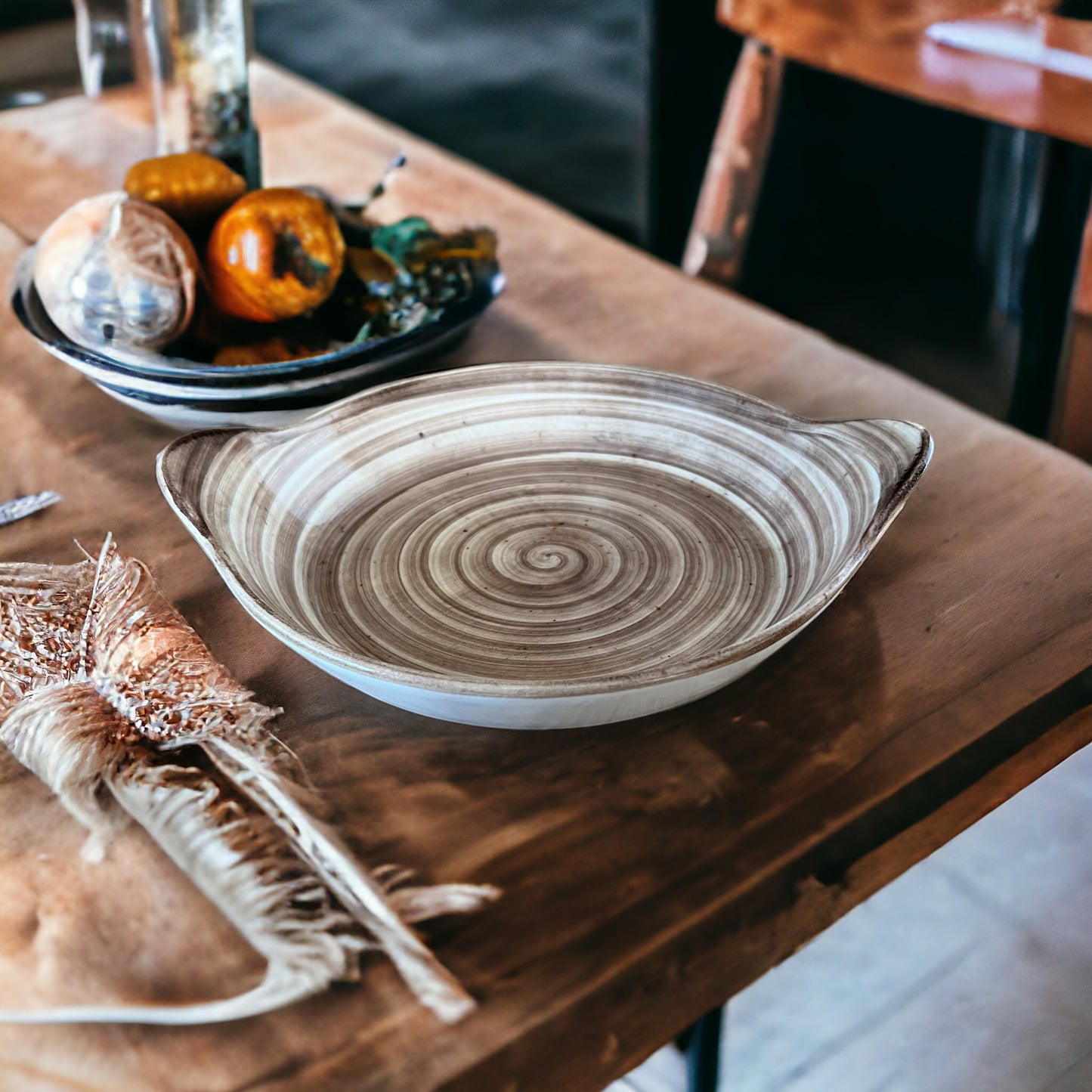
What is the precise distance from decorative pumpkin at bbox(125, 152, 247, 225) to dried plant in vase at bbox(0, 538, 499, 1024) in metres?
0.25

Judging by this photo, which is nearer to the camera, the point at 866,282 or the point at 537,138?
the point at 866,282

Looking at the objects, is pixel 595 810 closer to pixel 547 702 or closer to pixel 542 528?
pixel 547 702

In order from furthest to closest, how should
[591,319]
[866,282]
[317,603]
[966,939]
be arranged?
1. [866,282]
2. [966,939]
3. [591,319]
4. [317,603]

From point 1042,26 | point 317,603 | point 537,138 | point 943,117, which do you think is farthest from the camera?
point 537,138

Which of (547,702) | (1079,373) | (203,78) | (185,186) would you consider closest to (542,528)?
(547,702)

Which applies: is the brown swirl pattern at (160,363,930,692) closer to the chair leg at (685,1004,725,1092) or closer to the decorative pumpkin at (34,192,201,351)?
the decorative pumpkin at (34,192,201,351)

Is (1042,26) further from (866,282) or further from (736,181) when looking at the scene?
(866,282)

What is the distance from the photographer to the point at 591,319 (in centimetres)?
84

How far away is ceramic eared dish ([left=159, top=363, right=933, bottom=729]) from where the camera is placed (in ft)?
1.57

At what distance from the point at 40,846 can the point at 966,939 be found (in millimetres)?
772

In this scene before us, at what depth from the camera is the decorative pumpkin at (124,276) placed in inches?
26.0

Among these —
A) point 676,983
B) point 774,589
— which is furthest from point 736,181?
point 676,983

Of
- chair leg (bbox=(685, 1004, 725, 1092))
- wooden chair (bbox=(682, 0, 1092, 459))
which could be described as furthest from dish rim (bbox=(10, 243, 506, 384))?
wooden chair (bbox=(682, 0, 1092, 459))

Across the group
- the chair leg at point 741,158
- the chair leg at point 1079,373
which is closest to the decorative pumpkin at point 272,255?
the chair leg at point 1079,373
